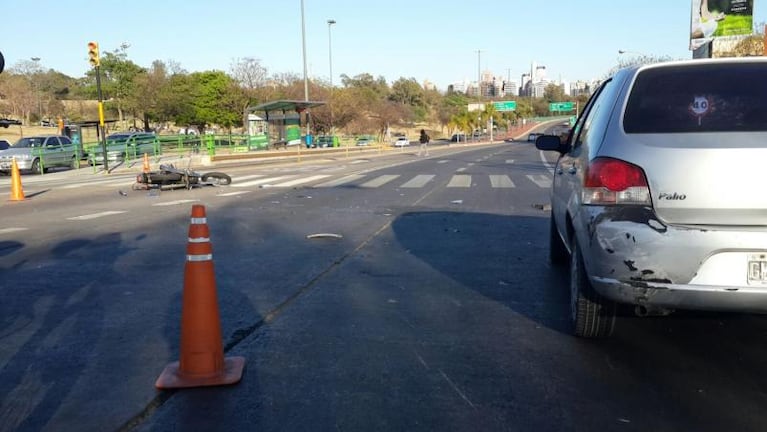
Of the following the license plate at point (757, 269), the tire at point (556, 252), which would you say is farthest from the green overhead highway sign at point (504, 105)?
the license plate at point (757, 269)

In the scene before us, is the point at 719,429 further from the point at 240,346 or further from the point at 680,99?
the point at 240,346

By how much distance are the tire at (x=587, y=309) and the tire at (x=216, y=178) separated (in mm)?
15097

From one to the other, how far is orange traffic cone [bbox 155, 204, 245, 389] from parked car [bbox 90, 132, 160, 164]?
27.1m

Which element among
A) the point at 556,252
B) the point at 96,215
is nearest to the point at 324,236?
the point at 556,252

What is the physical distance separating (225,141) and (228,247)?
1247 inches

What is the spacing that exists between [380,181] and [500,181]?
3505 millimetres

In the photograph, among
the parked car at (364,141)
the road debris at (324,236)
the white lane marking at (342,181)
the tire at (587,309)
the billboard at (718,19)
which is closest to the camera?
the tire at (587,309)

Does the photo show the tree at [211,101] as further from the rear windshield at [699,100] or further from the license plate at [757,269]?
the license plate at [757,269]

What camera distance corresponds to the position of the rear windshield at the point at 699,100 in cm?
384

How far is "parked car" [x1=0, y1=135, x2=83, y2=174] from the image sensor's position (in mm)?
25672

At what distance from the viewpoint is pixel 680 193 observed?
3617 millimetres

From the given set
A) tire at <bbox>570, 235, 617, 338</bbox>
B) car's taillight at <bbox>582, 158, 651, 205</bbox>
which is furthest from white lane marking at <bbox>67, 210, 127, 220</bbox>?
car's taillight at <bbox>582, 158, 651, 205</bbox>

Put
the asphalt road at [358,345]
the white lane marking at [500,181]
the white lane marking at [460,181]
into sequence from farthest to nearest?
the white lane marking at [460,181]
the white lane marking at [500,181]
the asphalt road at [358,345]

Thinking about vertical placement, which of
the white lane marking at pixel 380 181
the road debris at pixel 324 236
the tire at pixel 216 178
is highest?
the tire at pixel 216 178
